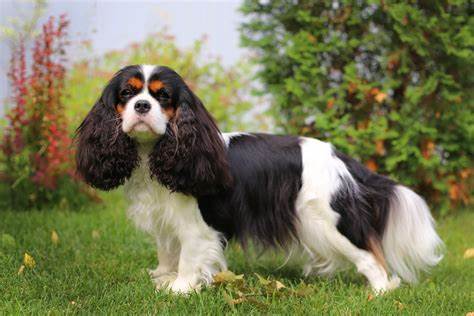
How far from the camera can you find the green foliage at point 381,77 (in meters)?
5.94

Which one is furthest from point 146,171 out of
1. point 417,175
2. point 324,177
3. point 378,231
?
point 417,175

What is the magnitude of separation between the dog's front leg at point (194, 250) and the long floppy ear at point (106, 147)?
41 centimetres

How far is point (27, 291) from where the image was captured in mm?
3469

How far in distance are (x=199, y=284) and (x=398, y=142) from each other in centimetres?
294

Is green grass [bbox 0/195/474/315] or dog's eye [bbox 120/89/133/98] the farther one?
dog's eye [bbox 120/89/133/98]

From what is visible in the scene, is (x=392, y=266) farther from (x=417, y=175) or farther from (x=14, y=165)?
(x=14, y=165)

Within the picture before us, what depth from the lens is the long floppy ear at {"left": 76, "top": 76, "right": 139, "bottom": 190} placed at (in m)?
3.55

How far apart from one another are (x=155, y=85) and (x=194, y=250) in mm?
984

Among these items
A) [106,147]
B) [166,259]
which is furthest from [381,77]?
[106,147]

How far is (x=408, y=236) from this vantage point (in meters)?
4.08

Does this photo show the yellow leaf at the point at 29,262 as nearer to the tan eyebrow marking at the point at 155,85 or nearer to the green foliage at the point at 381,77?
the tan eyebrow marking at the point at 155,85

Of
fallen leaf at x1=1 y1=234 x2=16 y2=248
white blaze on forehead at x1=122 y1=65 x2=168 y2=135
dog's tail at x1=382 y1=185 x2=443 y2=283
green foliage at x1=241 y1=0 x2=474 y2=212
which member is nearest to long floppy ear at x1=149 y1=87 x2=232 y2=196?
white blaze on forehead at x1=122 y1=65 x2=168 y2=135

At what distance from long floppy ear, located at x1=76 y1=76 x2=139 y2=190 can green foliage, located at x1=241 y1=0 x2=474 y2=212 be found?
2.74 metres

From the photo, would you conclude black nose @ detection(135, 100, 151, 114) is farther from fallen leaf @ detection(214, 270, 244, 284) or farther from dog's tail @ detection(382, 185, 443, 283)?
dog's tail @ detection(382, 185, 443, 283)
